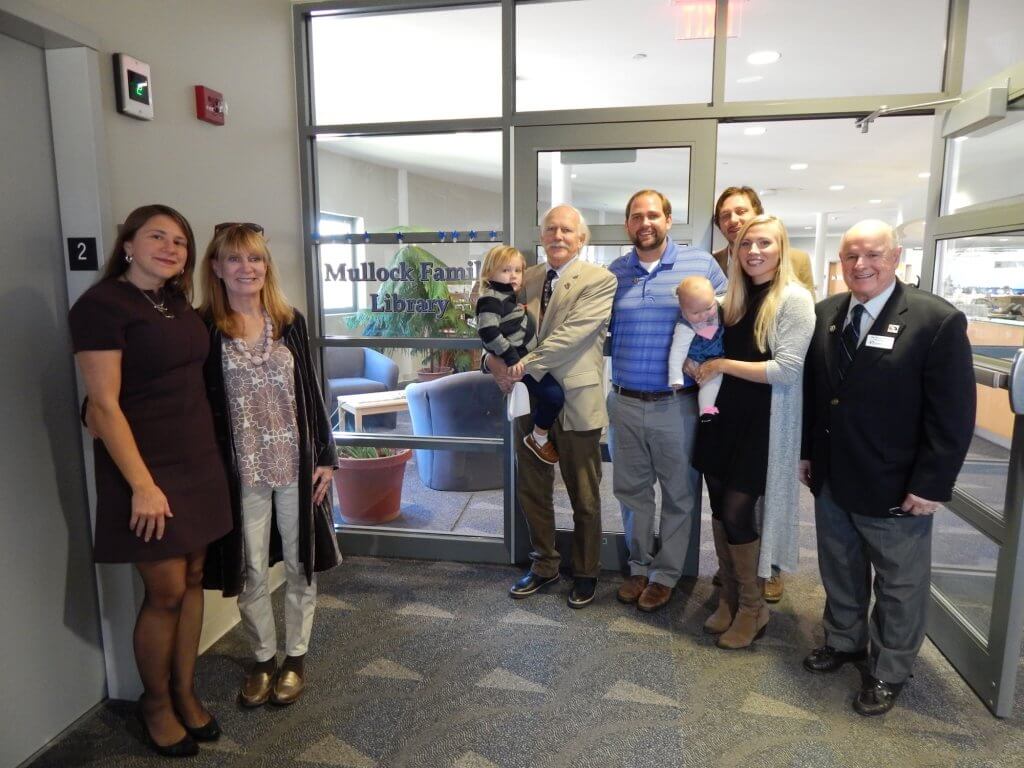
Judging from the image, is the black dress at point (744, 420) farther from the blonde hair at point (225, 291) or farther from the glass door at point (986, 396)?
the blonde hair at point (225, 291)

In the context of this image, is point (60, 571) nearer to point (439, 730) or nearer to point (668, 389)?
point (439, 730)

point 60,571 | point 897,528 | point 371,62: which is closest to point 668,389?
point 897,528

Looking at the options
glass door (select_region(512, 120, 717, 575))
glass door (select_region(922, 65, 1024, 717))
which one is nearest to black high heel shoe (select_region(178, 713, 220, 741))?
glass door (select_region(512, 120, 717, 575))

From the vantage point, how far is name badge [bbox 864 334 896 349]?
1.90 m

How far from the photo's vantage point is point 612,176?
122 inches

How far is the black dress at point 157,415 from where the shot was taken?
1.61 m

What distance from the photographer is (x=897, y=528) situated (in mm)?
1975

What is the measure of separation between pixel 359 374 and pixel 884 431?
2.43 metres

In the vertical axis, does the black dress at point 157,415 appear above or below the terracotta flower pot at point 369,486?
above

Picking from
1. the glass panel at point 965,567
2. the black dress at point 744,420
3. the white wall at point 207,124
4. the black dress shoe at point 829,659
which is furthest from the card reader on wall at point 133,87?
the glass panel at point 965,567

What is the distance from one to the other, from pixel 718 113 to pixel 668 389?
1.22m

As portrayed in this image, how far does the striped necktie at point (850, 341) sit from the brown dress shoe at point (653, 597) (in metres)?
1.22

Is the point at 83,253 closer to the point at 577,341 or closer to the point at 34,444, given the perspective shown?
the point at 34,444

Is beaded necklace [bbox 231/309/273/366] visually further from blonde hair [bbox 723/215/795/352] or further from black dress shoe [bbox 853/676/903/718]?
black dress shoe [bbox 853/676/903/718]
